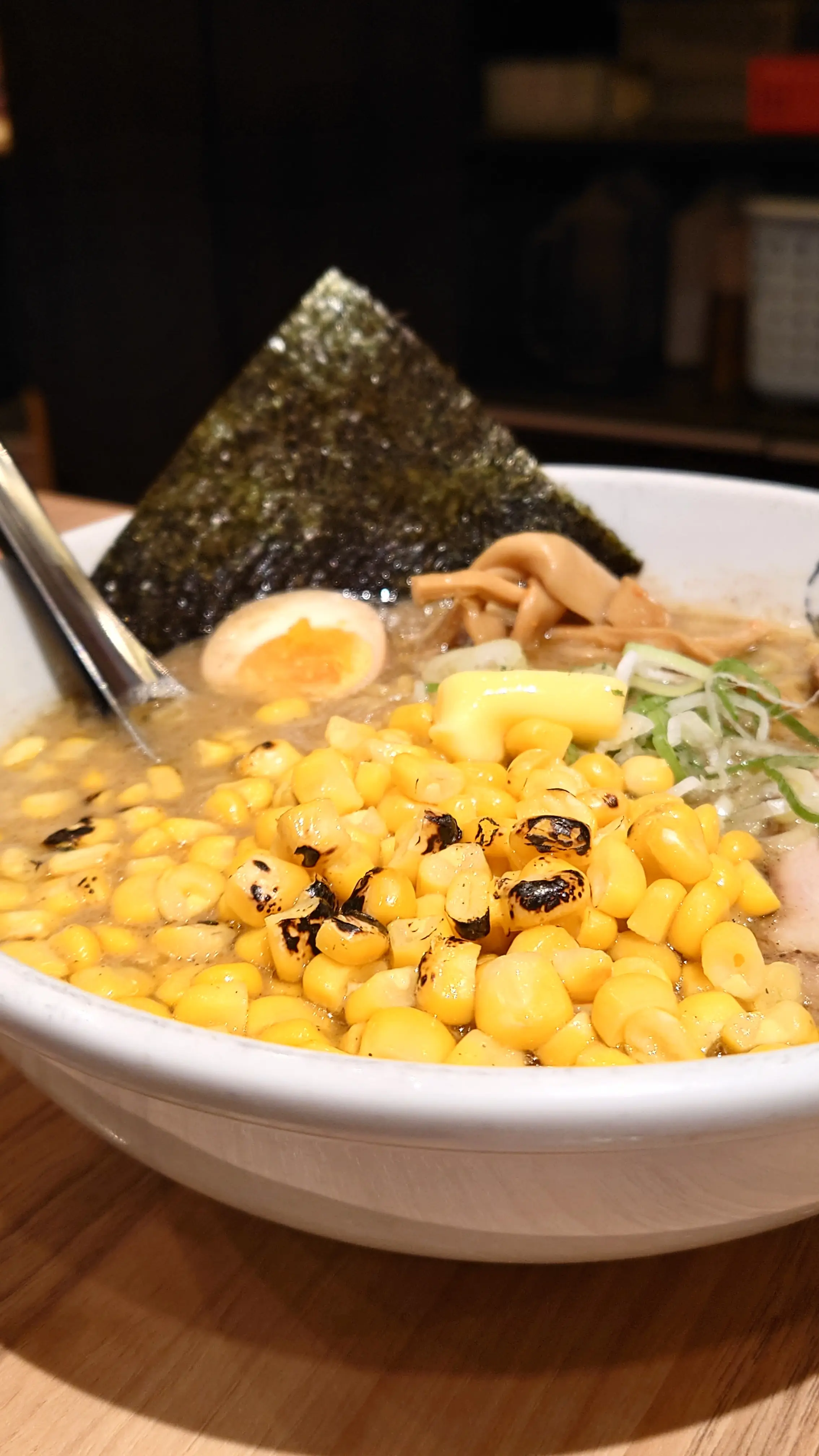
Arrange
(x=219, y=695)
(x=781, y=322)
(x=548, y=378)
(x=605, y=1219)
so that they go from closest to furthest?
1. (x=605, y=1219)
2. (x=219, y=695)
3. (x=781, y=322)
4. (x=548, y=378)

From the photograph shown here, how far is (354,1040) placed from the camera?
82 centimetres

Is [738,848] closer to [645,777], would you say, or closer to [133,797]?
[645,777]

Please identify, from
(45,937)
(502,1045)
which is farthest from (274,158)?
(502,1045)

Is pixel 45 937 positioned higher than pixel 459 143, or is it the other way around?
pixel 459 143

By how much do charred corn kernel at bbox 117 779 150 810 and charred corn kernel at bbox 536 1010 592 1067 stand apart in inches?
22.7

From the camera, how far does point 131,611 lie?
5.16ft

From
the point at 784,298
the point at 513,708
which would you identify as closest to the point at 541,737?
the point at 513,708

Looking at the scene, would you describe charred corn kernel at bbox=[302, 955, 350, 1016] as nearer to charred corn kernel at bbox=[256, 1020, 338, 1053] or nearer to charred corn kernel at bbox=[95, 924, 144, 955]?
charred corn kernel at bbox=[256, 1020, 338, 1053]

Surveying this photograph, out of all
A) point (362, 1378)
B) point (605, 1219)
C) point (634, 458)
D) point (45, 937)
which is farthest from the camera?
point (634, 458)

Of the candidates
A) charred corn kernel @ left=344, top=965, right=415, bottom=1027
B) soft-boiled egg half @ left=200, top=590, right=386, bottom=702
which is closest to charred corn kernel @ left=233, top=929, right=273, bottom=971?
charred corn kernel @ left=344, top=965, right=415, bottom=1027

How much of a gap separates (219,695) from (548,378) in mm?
2629

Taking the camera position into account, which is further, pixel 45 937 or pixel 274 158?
pixel 274 158

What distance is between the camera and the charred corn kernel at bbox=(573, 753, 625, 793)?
1119mm

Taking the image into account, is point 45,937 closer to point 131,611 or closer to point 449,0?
point 131,611
